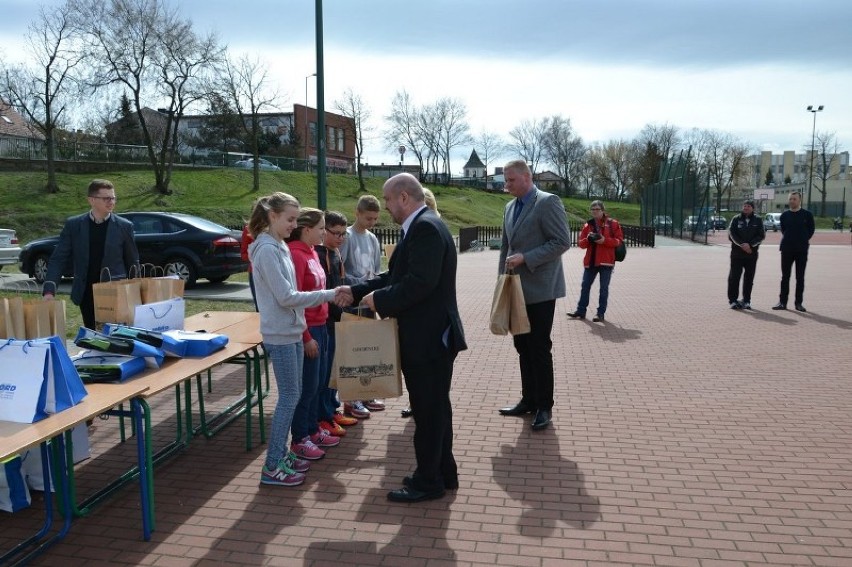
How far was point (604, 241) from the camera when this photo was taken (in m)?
9.82

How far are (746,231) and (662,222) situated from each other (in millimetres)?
30523

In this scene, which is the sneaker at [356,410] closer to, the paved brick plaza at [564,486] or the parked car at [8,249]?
the paved brick plaza at [564,486]

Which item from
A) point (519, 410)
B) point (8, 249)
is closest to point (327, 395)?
point (519, 410)

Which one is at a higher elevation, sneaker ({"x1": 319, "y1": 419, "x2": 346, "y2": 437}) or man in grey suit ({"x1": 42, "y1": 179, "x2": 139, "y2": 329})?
man in grey suit ({"x1": 42, "y1": 179, "x2": 139, "y2": 329})

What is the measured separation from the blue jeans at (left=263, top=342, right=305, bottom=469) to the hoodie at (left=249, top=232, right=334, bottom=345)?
0.26 ft

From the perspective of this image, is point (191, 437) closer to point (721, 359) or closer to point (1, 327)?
point (1, 327)

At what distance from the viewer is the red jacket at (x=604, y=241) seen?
988 cm

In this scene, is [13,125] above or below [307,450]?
above

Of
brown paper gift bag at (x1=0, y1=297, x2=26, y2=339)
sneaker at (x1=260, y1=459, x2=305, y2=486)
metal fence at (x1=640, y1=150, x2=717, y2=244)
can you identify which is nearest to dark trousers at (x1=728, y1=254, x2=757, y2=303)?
sneaker at (x1=260, y1=459, x2=305, y2=486)

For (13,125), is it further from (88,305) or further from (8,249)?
(88,305)

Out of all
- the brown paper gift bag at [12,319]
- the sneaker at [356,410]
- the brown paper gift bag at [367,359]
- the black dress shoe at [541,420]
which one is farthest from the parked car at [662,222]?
the brown paper gift bag at [12,319]

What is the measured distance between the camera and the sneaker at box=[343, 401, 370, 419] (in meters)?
5.48

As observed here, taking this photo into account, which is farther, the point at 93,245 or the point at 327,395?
the point at 93,245

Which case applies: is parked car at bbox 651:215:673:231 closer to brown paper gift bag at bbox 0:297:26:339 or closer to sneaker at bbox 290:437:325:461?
sneaker at bbox 290:437:325:461
